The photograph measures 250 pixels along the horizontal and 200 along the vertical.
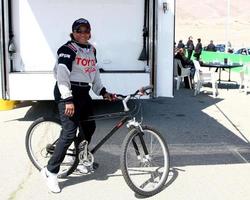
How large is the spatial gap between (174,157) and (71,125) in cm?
195

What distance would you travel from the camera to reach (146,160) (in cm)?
546

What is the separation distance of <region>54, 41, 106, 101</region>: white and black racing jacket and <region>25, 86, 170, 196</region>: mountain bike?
0.43m

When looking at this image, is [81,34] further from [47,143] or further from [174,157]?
[174,157]

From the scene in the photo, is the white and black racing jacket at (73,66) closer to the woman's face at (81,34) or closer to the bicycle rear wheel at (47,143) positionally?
the woman's face at (81,34)

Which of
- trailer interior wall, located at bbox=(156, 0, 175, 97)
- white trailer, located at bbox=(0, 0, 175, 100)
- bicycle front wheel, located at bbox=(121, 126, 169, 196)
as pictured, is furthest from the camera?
white trailer, located at bbox=(0, 0, 175, 100)

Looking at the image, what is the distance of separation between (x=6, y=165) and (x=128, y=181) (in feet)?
6.59

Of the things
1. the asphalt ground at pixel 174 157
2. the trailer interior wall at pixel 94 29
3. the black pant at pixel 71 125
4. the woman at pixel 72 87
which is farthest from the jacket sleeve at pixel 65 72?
the trailer interior wall at pixel 94 29

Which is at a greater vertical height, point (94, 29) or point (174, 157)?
point (94, 29)

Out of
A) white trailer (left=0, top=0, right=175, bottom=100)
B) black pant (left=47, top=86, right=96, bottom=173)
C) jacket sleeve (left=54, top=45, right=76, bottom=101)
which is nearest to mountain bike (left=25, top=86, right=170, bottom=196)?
black pant (left=47, top=86, right=96, bottom=173)

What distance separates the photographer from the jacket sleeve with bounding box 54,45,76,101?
5.22 meters

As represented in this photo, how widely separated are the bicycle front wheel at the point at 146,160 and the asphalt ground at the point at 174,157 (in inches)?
4.9

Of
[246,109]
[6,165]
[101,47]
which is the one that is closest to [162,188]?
[6,165]

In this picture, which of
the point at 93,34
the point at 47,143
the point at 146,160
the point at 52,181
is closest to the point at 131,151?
the point at 146,160

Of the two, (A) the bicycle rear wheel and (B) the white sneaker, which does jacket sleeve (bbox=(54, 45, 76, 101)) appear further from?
(B) the white sneaker
